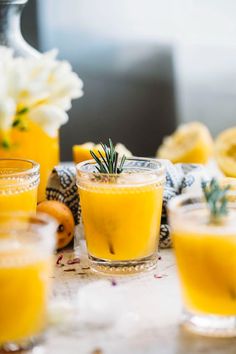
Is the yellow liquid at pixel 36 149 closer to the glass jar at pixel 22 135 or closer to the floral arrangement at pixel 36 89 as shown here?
the glass jar at pixel 22 135

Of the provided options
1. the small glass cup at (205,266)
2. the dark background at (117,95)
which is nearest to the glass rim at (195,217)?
the small glass cup at (205,266)

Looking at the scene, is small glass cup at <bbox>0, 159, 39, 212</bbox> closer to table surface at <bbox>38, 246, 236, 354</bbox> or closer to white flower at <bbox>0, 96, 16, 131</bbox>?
table surface at <bbox>38, 246, 236, 354</bbox>

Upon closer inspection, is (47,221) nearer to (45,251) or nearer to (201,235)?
(45,251)

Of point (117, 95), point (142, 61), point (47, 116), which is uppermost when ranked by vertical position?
point (47, 116)

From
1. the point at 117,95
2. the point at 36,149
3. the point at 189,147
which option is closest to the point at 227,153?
the point at 189,147

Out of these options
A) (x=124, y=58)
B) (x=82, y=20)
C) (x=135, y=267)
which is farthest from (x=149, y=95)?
(x=135, y=267)

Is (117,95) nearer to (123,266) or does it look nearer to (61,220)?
(61,220)

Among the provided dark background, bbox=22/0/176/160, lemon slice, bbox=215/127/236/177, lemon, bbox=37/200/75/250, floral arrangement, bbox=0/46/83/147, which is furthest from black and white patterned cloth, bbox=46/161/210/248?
dark background, bbox=22/0/176/160

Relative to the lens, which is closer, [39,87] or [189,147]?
[39,87]
